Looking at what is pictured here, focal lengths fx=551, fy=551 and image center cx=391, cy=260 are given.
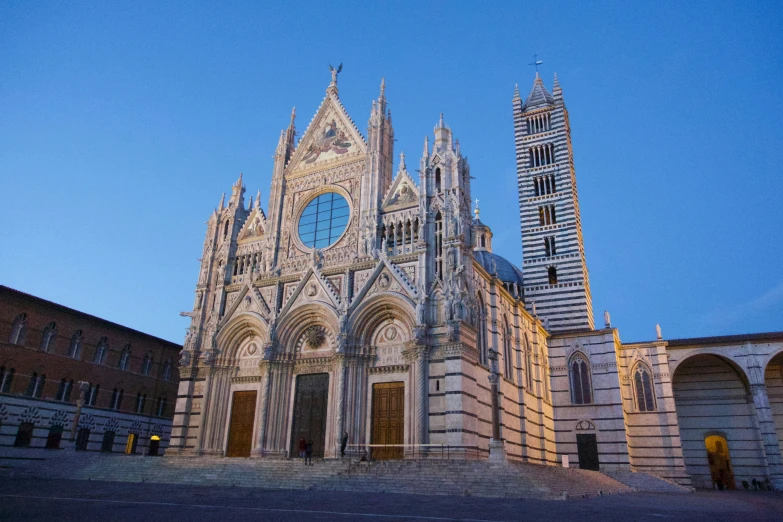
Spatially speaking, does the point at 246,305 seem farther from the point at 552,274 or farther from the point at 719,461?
the point at 719,461

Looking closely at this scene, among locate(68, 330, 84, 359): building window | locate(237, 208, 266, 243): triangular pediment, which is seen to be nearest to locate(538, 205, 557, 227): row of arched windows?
locate(237, 208, 266, 243): triangular pediment

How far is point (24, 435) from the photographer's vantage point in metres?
27.8

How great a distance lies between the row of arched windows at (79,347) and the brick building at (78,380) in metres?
0.05

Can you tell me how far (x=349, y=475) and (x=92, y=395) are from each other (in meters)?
20.1

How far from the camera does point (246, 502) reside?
12.0 m

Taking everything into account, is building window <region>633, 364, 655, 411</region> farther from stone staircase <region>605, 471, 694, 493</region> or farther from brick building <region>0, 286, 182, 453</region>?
brick building <region>0, 286, 182, 453</region>

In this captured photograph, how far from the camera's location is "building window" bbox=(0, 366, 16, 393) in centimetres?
2712

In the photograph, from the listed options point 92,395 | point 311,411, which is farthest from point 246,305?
point 92,395

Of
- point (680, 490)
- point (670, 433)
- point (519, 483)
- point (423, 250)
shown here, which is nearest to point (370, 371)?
point (423, 250)

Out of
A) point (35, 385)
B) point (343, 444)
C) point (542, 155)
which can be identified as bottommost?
point (343, 444)

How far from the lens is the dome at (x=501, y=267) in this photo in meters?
43.2

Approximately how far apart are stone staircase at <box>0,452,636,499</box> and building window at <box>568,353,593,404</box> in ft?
26.2

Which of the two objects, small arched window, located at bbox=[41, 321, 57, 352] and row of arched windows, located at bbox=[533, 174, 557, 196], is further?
row of arched windows, located at bbox=[533, 174, 557, 196]

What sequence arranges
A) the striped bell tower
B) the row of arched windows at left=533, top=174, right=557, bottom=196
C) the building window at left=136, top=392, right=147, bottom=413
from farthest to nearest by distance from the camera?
1. the row of arched windows at left=533, top=174, right=557, bottom=196
2. the striped bell tower
3. the building window at left=136, top=392, right=147, bottom=413
